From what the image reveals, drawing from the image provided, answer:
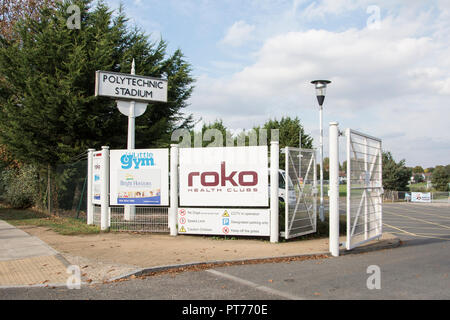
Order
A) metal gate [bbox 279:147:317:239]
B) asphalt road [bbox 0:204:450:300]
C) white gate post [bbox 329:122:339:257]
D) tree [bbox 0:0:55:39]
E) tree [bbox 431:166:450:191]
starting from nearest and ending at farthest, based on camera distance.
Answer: asphalt road [bbox 0:204:450:300] < white gate post [bbox 329:122:339:257] < metal gate [bbox 279:147:317:239] < tree [bbox 0:0:55:39] < tree [bbox 431:166:450:191]

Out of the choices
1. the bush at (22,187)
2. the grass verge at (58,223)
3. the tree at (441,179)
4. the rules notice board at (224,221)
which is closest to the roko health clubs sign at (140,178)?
the rules notice board at (224,221)

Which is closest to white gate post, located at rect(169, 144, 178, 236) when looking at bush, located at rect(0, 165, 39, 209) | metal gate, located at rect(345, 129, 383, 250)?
metal gate, located at rect(345, 129, 383, 250)

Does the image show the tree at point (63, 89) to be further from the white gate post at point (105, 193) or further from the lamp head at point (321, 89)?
the lamp head at point (321, 89)

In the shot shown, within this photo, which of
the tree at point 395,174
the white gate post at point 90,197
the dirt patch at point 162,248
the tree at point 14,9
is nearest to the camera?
the dirt patch at point 162,248

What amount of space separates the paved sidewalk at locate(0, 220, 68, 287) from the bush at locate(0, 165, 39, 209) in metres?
9.07

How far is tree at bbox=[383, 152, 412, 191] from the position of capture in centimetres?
5378

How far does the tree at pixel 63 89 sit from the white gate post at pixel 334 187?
1049 cm

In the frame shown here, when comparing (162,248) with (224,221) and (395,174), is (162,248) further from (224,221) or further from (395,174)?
(395,174)

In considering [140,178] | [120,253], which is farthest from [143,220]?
[120,253]

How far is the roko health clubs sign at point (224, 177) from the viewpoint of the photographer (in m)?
10.4

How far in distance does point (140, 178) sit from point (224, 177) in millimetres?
2661

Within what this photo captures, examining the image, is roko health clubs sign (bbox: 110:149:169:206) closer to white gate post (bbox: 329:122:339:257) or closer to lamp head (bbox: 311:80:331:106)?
white gate post (bbox: 329:122:339:257)

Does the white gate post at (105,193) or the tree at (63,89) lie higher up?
the tree at (63,89)
